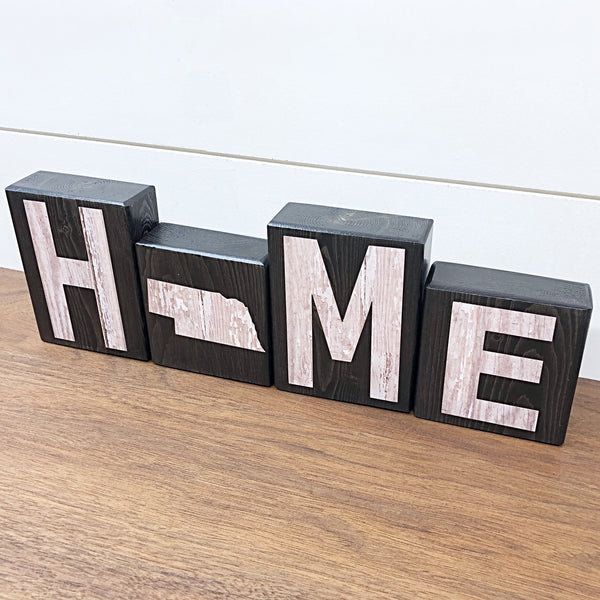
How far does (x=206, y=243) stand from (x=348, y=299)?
15 cm

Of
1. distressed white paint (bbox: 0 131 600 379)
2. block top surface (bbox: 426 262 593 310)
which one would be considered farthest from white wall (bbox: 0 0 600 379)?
block top surface (bbox: 426 262 593 310)

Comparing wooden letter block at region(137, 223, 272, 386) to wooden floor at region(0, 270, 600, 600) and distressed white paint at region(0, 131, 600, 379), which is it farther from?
distressed white paint at region(0, 131, 600, 379)

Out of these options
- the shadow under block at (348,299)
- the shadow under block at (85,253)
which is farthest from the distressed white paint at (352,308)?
the shadow under block at (85,253)

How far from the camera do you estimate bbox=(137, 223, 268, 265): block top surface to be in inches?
24.6

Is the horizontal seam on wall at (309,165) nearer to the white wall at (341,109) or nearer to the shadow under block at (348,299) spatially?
the white wall at (341,109)

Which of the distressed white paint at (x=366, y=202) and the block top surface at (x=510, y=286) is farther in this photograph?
the distressed white paint at (x=366, y=202)

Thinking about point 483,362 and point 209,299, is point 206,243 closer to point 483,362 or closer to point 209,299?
point 209,299

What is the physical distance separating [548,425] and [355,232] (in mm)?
240

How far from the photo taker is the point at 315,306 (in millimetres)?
611

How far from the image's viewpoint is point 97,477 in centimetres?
57

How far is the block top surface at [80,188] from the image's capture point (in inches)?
25.5

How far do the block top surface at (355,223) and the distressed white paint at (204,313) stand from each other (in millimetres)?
100

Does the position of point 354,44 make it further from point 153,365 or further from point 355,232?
point 153,365

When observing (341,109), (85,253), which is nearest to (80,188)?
(85,253)
